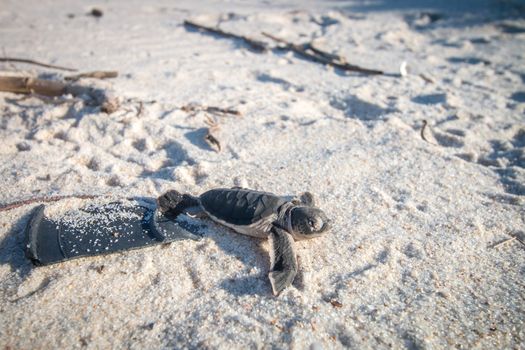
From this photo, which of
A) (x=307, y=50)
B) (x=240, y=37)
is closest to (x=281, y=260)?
(x=307, y=50)

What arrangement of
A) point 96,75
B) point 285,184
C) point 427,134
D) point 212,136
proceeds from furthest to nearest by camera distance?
point 96,75, point 427,134, point 212,136, point 285,184

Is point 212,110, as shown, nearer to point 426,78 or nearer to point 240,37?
point 240,37

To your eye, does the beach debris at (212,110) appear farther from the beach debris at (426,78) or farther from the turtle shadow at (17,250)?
the beach debris at (426,78)

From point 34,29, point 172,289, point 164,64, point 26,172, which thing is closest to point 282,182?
point 172,289

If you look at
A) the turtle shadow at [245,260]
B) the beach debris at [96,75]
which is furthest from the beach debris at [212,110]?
the turtle shadow at [245,260]

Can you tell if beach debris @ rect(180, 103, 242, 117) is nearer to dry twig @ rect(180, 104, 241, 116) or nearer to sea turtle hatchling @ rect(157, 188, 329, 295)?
dry twig @ rect(180, 104, 241, 116)

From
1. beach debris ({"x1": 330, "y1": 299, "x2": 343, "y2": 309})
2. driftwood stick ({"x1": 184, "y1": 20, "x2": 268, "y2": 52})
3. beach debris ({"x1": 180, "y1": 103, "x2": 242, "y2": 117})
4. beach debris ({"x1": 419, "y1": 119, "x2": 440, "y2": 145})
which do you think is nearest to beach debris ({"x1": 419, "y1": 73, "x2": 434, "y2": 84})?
beach debris ({"x1": 419, "y1": 119, "x2": 440, "y2": 145})

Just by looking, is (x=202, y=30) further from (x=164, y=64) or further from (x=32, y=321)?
(x=32, y=321)
